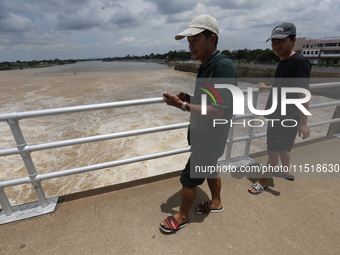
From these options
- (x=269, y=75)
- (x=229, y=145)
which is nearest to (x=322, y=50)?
(x=269, y=75)

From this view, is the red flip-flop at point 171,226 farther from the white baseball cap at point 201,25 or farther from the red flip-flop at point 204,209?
the white baseball cap at point 201,25

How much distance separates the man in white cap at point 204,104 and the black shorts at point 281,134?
0.90 m

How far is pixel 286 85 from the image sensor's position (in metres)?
2.08

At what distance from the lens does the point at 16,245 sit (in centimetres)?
183

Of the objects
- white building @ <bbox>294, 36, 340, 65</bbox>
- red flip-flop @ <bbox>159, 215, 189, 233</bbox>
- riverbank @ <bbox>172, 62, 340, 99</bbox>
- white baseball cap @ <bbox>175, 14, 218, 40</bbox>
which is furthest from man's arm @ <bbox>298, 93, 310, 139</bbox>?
white building @ <bbox>294, 36, 340, 65</bbox>

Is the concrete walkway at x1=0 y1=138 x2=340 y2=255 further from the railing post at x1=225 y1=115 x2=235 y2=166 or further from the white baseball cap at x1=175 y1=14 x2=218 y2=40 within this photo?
the white baseball cap at x1=175 y1=14 x2=218 y2=40

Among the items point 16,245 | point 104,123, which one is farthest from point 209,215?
point 104,123

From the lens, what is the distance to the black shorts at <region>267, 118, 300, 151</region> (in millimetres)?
2233

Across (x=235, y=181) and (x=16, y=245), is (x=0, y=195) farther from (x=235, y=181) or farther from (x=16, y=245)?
(x=235, y=181)

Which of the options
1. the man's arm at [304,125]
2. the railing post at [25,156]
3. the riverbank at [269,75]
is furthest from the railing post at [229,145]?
the riverbank at [269,75]

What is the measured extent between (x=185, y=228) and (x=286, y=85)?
1778 mm

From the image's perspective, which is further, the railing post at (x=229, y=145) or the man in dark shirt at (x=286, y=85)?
the railing post at (x=229, y=145)

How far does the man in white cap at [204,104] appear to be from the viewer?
143cm

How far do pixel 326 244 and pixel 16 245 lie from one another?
9.12 ft
